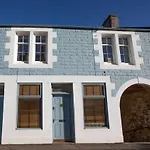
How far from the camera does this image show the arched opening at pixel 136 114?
14008 millimetres

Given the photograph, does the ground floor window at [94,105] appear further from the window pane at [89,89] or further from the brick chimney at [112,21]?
the brick chimney at [112,21]

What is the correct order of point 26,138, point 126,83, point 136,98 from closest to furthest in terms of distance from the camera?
point 26,138
point 126,83
point 136,98

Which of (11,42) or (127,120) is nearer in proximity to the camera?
(11,42)

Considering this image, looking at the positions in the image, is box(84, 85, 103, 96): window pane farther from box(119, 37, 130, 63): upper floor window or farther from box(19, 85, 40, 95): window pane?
box(19, 85, 40, 95): window pane

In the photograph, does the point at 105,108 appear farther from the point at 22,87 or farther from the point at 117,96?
the point at 22,87

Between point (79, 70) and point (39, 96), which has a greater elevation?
point (79, 70)

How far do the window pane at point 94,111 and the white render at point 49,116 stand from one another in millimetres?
315

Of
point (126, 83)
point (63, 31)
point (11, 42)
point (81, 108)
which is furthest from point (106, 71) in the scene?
point (11, 42)

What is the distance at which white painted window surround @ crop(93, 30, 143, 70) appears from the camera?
40.0ft

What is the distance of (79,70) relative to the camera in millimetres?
11844

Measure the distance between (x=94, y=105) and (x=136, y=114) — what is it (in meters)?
4.15

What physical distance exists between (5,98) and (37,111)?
156 centimetres

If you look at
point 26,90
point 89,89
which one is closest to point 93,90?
point 89,89

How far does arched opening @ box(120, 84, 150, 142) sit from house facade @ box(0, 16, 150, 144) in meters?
2.13
